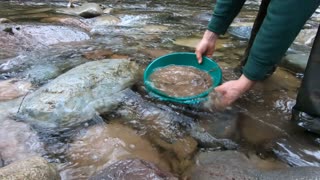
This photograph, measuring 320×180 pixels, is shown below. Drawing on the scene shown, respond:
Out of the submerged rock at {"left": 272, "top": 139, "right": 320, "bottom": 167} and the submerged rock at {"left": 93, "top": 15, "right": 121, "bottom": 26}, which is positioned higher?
the submerged rock at {"left": 272, "top": 139, "right": 320, "bottom": 167}

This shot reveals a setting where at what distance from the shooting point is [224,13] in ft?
8.83

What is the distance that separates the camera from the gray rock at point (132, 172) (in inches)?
79.0

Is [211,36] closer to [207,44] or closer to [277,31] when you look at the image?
[207,44]

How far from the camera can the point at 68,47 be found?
452cm

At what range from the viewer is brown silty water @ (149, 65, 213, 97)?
3.10 meters

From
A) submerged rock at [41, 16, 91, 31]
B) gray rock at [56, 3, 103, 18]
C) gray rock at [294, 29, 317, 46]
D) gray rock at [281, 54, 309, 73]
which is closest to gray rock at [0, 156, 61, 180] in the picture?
gray rock at [281, 54, 309, 73]

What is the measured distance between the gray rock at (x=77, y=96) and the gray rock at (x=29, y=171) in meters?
0.74

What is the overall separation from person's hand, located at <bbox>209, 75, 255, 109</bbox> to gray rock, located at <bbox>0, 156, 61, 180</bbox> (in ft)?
3.44

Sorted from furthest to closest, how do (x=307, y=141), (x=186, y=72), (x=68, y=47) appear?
1. (x=68, y=47)
2. (x=186, y=72)
3. (x=307, y=141)

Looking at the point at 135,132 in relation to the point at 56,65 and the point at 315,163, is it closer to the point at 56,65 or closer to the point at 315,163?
the point at 315,163

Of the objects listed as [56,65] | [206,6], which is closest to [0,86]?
[56,65]

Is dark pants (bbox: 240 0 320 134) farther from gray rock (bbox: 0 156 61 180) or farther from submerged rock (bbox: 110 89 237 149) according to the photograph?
gray rock (bbox: 0 156 61 180)

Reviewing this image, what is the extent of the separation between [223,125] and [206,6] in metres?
5.48

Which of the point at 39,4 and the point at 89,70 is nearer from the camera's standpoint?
the point at 89,70
